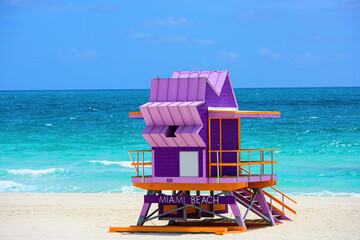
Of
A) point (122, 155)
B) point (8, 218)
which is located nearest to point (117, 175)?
point (122, 155)

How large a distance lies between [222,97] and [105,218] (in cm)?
603

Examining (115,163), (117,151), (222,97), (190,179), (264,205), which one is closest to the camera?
(190,179)

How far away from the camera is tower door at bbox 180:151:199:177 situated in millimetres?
20156

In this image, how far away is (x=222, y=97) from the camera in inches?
841

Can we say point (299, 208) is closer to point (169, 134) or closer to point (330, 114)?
point (169, 134)

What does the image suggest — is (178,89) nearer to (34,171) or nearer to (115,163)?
(34,171)

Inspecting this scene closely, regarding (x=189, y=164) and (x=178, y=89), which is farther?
(x=178, y=89)

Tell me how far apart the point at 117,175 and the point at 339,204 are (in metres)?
15.1

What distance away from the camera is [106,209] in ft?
89.0

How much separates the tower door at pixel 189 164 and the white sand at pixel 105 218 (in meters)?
1.52

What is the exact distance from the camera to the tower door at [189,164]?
66.1ft

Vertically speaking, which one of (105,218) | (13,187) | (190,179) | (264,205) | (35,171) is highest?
(190,179)

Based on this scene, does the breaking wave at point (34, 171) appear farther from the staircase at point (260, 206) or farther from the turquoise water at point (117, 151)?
the staircase at point (260, 206)

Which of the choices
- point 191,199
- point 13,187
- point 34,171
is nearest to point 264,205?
point 191,199
